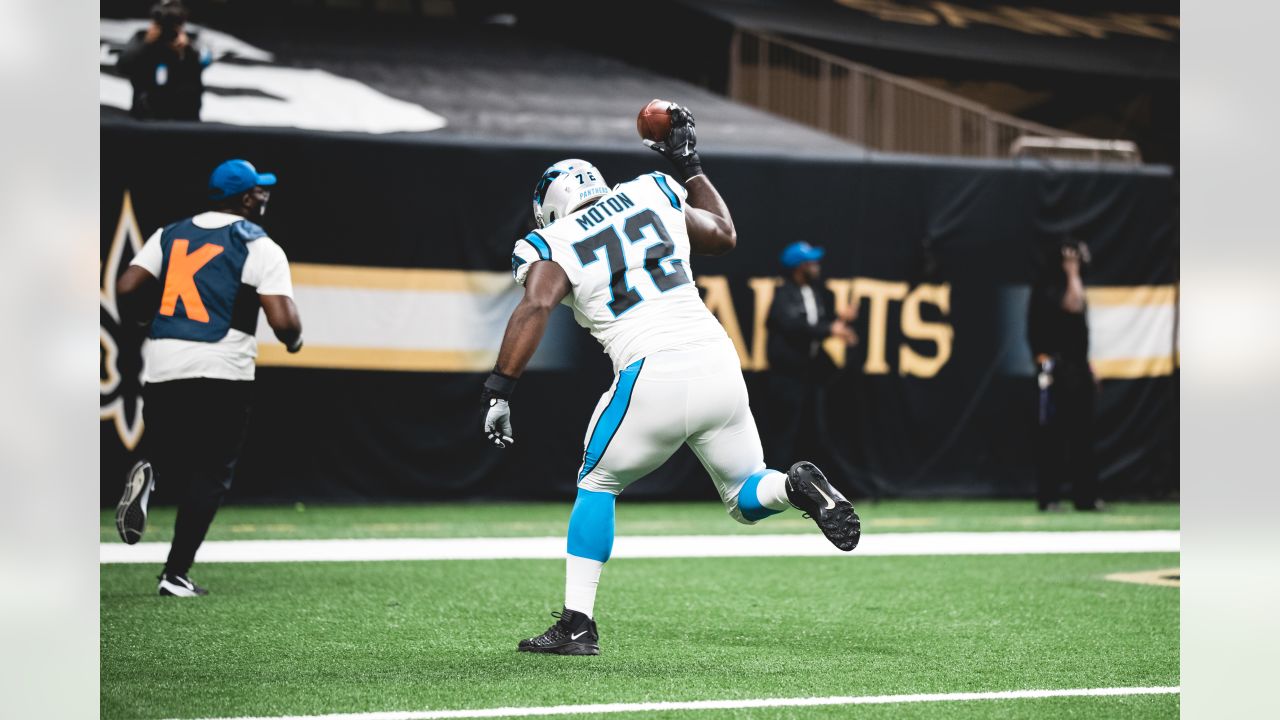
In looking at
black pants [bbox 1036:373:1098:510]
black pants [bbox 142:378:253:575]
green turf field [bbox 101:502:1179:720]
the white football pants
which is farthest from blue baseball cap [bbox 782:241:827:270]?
the white football pants

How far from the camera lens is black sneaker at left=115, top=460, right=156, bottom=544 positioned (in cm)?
671

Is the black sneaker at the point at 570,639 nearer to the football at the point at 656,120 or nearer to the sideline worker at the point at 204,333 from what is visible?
the football at the point at 656,120

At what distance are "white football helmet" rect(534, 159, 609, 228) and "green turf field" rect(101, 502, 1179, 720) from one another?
1702 millimetres

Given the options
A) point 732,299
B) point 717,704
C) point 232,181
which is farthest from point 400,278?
point 717,704

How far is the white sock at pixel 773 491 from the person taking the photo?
5.42 m

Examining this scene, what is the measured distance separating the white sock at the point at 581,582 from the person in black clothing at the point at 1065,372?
23.0 feet

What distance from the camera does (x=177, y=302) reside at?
6.96 m

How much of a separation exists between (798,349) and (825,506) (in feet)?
22.9

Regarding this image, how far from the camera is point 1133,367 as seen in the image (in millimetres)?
13555

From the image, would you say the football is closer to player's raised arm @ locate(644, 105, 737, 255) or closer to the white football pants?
player's raised arm @ locate(644, 105, 737, 255)

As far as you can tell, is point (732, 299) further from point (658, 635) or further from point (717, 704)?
point (717, 704)
